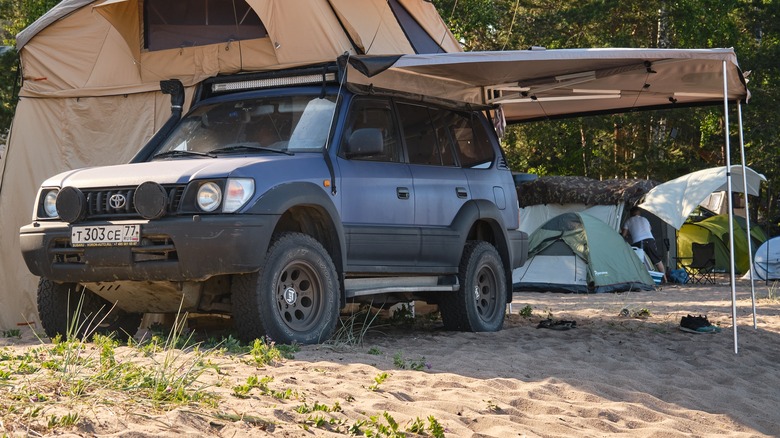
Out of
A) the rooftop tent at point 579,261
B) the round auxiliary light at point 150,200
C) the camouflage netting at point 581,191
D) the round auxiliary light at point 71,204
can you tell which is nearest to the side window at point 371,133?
the round auxiliary light at point 150,200

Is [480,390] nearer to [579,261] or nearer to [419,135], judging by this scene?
[419,135]

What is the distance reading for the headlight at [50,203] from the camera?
741 cm

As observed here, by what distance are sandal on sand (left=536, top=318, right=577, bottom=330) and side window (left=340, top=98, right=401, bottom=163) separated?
2559 millimetres

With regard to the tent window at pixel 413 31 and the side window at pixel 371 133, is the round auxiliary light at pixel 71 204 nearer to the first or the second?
the side window at pixel 371 133

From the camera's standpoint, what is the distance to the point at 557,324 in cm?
1034

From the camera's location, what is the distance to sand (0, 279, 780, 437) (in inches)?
183

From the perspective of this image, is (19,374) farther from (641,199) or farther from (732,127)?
(732,127)

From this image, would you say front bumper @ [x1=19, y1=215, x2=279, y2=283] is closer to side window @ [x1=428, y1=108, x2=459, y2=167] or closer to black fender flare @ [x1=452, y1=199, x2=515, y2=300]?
black fender flare @ [x1=452, y1=199, x2=515, y2=300]

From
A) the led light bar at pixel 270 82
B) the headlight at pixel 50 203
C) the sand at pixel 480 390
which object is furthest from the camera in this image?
the led light bar at pixel 270 82

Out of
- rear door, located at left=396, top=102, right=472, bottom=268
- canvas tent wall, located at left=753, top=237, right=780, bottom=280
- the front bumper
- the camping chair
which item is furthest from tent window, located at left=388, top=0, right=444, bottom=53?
canvas tent wall, located at left=753, top=237, right=780, bottom=280

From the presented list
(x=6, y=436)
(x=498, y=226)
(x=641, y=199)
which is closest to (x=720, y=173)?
(x=641, y=199)

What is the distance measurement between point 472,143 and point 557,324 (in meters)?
1.91

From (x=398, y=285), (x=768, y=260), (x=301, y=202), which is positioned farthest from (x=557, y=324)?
(x=768, y=260)

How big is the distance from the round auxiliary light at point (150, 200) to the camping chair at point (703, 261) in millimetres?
15330
